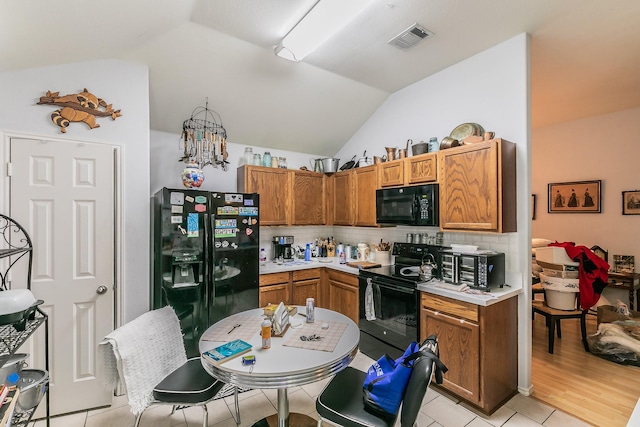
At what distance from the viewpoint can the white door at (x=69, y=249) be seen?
217 cm

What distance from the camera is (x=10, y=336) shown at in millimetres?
1357

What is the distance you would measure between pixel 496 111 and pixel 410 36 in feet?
3.50

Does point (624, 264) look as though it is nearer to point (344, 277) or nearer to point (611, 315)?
point (611, 315)

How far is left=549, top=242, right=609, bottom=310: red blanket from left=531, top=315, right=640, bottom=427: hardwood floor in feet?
1.87

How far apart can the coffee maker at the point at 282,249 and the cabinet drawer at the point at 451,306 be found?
6.65ft

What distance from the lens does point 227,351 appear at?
159cm

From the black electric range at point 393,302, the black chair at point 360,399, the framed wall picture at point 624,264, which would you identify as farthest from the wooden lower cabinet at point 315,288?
the framed wall picture at point 624,264

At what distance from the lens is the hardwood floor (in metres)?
2.22

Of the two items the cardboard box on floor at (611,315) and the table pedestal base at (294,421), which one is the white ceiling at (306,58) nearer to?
the cardboard box on floor at (611,315)

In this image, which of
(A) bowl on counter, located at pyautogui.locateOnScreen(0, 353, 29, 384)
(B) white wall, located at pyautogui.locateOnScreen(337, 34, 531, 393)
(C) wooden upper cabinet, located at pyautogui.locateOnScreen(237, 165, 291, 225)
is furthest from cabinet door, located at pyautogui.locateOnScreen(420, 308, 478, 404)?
(A) bowl on counter, located at pyautogui.locateOnScreen(0, 353, 29, 384)

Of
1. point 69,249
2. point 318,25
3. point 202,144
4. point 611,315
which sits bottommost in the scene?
point 611,315

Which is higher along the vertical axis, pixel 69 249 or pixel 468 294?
pixel 69 249

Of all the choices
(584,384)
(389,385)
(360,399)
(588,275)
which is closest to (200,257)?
(360,399)

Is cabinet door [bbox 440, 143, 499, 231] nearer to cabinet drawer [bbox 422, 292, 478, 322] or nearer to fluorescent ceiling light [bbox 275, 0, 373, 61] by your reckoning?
cabinet drawer [bbox 422, 292, 478, 322]
